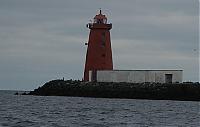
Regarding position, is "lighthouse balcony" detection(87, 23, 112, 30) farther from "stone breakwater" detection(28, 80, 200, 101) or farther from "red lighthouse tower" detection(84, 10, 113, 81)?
"stone breakwater" detection(28, 80, 200, 101)

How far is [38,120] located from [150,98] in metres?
27.2

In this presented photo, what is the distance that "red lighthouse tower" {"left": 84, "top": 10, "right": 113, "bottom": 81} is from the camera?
199ft

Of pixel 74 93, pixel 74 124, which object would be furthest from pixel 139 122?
pixel 74 93

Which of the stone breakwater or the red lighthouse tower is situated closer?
the stone breakwater

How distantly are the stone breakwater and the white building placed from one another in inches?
55.5

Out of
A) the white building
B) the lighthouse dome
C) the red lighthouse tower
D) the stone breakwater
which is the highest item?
the lighthouse dome

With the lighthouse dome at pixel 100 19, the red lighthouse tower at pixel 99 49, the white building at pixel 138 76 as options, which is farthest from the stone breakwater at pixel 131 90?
the lighthouse dome at pixel 100 19

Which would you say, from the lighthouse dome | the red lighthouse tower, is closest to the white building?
the red lighthouse tower

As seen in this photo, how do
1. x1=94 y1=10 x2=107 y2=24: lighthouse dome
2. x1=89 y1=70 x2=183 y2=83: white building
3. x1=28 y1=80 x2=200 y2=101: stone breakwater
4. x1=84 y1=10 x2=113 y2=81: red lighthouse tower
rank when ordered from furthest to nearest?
x1=94 y1=10 x2=107 y2=24: lighthouse dome, x1=84 y1=10 x2=113 y2=81: red lighthouse tower, x1=89 y1=70 x2=183 y2=83: white building, x1=28 y1=80 x2=200 y2=101: stone breakwater

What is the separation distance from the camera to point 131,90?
5572cm

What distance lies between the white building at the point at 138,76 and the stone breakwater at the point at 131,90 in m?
1.41

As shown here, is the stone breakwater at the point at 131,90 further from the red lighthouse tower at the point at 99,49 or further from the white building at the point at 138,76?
the red lighthouse tower at the point at 99,49

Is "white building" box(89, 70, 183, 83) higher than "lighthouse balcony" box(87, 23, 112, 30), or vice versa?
"lighthouse balcony" box(87, 23, 112, 30)

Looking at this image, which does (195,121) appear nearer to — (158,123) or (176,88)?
(158,123)
